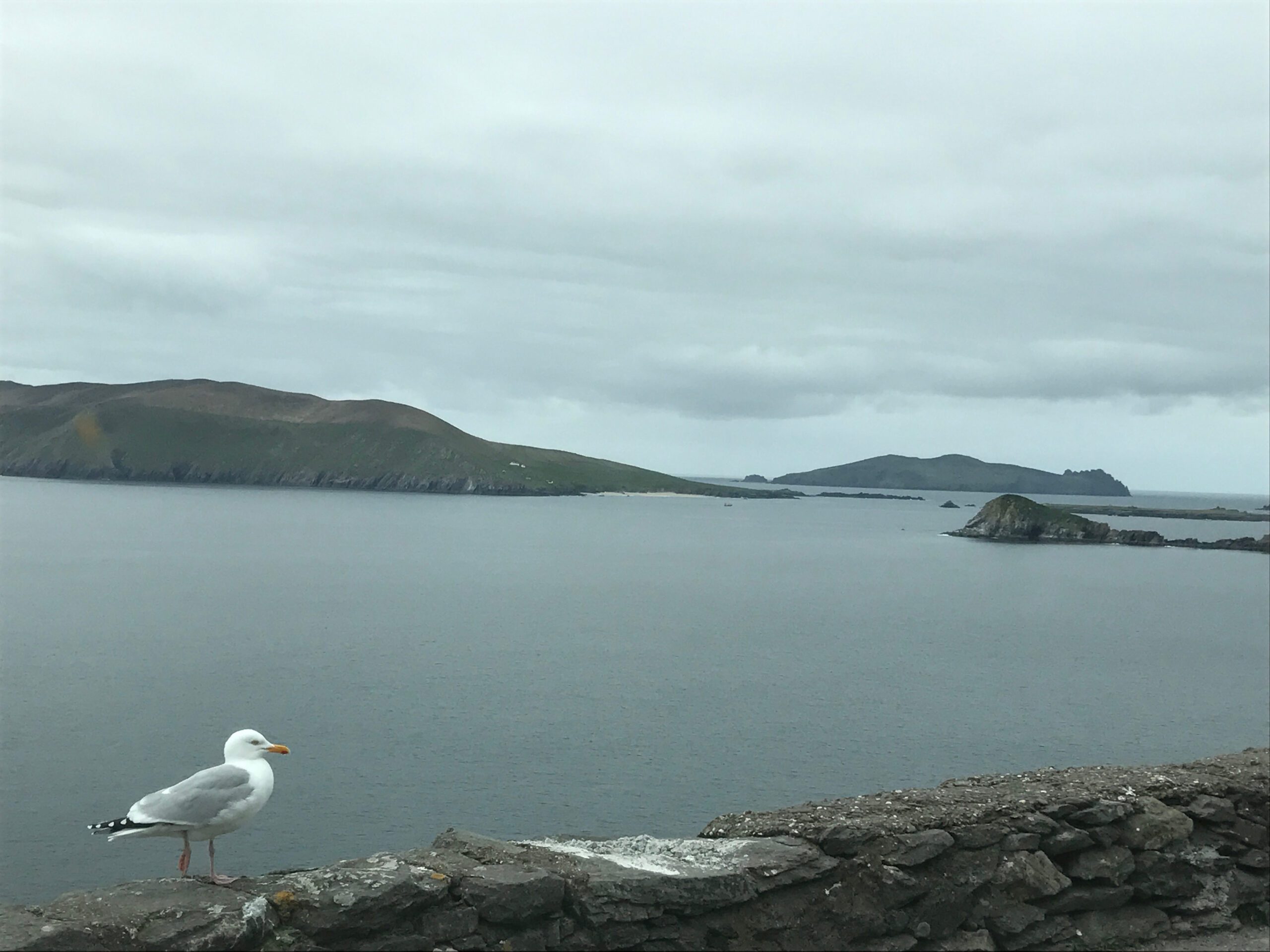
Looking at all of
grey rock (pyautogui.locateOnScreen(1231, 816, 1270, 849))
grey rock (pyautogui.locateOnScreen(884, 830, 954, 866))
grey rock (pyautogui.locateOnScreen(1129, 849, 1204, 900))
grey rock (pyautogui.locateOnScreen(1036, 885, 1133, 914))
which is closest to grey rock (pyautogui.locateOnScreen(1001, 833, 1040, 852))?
grey rock (pyautogui.locateOnScreen(1036, 885, 1133, 914))

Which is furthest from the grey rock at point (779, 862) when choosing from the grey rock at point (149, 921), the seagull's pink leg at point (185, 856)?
the seagull's pink leg at point (185, 856)

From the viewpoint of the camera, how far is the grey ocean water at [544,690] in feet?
85.8

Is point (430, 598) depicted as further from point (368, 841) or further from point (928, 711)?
point (368, 841)

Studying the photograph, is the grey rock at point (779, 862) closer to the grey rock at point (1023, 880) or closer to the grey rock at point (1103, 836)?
the grey rock at point (1023, 880)

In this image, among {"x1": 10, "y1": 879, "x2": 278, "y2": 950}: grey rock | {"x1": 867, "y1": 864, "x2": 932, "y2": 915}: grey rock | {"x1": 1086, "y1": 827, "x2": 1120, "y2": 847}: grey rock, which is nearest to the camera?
{"x1": 10, "y1": 879, "x2": 278, "y2": 950}: grey rock

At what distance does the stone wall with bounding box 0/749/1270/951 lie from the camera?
7.96 metres

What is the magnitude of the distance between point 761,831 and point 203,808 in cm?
551

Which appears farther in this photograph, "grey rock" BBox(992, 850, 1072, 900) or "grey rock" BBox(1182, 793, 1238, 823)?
"grey rock" BBox(1182, 793, 1238, 823)

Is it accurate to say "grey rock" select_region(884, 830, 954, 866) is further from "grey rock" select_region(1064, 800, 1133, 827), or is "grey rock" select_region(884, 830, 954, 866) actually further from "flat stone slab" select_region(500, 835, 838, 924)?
"grey rock" select_region(1064, 800, 1133, 827)

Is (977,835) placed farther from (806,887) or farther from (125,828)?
(125,828)

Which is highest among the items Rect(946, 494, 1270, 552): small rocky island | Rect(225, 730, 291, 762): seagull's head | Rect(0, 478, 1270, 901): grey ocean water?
Rect(225, 730, 291, 762): seagull's head

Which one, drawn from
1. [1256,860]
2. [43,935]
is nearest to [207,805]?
[43,935]

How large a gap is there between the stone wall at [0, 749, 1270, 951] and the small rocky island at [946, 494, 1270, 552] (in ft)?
507

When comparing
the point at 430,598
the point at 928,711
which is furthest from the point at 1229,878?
the point at 430,598
